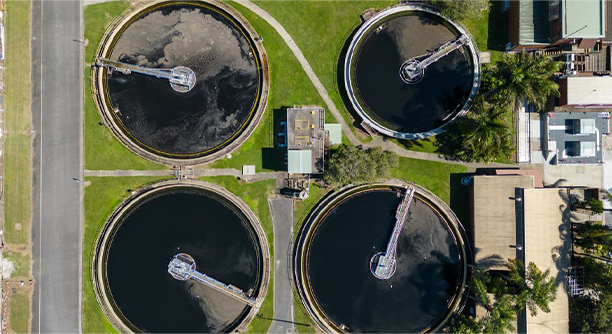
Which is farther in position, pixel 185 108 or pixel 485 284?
pixel 185 108

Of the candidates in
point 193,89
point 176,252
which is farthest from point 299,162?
point 176,252

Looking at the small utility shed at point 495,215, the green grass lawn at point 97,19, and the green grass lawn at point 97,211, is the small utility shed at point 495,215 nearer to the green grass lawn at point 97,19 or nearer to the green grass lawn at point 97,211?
the green grass lawn at point 97,211

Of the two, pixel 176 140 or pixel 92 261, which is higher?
pixel 176 140

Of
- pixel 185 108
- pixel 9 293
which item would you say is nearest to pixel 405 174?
pixel 185 108

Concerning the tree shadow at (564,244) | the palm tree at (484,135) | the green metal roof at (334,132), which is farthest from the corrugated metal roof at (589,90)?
the green metal roof at (334,132)

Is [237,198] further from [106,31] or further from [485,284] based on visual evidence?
[485,284]

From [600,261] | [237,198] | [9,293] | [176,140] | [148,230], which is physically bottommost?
[9,293]

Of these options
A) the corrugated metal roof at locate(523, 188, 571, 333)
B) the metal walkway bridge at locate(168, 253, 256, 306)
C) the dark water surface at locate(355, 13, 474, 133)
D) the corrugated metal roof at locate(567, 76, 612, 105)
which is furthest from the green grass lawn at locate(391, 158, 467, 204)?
the metal walkway bridge at locate(168, 253, 256, 306)
